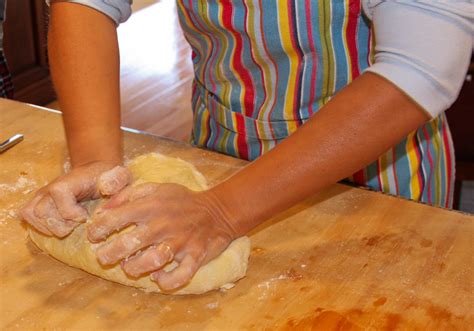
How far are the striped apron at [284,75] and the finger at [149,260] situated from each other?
0.41 m

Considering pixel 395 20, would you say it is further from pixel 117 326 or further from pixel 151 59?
pixel 151 59

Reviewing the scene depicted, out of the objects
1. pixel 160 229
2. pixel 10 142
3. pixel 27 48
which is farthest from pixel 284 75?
pixel 27 48

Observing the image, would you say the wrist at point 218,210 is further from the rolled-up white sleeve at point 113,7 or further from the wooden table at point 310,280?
the rolled-up white sleeve at point 113,7

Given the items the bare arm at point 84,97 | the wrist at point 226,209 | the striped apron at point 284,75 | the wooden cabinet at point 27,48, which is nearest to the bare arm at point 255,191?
the wrist at point 226,209

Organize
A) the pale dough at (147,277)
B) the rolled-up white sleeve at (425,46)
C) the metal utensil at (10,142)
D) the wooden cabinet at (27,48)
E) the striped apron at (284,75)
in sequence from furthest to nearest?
the wooden cabinet at (27,48), the metal utensil at (10,142), the striped apron at (284,75), the pale dough at (147,277), the rolled-up white sleeve at (425,46)

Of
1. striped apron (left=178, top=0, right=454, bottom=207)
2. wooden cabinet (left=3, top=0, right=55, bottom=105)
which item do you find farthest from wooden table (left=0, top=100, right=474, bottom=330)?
wooden cabinet (left=3, top=0, right=55, bottom=105)

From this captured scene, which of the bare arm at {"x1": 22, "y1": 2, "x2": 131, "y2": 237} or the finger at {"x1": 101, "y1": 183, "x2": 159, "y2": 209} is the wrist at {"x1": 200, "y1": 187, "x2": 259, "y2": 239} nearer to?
the finger at {"x1": 101, "y1": 183, "x2": 159, "y2": 209}

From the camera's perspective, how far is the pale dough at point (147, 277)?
3.40 feet

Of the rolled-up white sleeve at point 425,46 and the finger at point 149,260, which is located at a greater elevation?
the rolled-up white sleeve at point 425,46

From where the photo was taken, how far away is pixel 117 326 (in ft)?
3.26

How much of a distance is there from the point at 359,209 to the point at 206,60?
1.27ft

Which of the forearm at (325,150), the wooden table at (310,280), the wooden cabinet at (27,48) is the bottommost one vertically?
the wooden cabinet at (27,48)

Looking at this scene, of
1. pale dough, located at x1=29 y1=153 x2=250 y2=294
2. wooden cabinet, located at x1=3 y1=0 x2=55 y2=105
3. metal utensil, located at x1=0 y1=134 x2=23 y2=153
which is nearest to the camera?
pale dough, located at x1=29 y1=153 x2=250 y2=294

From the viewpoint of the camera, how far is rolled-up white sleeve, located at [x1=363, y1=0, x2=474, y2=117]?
36.6 inches
